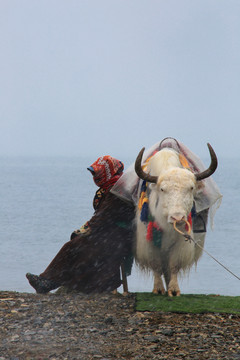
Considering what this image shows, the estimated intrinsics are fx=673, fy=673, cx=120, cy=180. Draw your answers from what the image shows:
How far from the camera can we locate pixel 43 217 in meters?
38.5

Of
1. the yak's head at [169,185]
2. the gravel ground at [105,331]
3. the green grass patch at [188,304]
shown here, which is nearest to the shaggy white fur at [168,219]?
the yak's head at [169,185]

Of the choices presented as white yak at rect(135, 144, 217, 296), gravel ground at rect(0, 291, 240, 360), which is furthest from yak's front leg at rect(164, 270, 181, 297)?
gravel ground at rect(0, 291, 240, 360)

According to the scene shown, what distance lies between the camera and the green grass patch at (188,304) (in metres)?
4.86

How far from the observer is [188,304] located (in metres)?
5.00

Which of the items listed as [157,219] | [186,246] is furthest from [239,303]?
[157,219]

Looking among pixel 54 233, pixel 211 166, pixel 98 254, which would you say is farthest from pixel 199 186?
pixel 54 233

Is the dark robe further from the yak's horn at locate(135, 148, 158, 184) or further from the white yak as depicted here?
the yak's horn at locate(135, 148, 158, 184)

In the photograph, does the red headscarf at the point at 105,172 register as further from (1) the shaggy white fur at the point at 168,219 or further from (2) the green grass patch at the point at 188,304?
(2) the green grass patch at the point at 188,304

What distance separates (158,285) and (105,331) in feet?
4.11

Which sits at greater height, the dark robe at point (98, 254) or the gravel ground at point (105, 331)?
the dark robe at point (98, 254)

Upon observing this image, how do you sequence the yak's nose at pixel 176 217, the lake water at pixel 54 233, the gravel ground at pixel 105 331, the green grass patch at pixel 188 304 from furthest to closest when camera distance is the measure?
1. the lake water at pixel 54 233
2. the green grass patch at pixel 188 304
3. the yak's nose at pixel 176 217
4. the gravel ground at pixel 105 331

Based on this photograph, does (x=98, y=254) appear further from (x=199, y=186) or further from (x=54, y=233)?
(x=54, y=233)

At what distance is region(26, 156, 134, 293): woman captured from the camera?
5.56 metres

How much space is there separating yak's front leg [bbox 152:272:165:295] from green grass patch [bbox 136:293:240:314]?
3.3 inches
